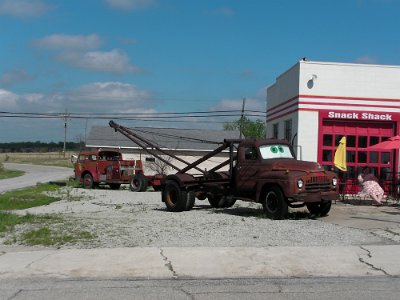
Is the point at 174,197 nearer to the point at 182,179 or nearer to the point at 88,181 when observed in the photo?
the point at 182,179

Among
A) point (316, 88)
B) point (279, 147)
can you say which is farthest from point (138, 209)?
point (316, 88)

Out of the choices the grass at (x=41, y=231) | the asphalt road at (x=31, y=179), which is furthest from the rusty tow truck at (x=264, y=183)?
the asphalt road at (x=31, y=179)

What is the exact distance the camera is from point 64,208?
18.3 metres

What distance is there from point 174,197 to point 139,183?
1225cm

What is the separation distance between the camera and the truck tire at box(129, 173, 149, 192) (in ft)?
93.8

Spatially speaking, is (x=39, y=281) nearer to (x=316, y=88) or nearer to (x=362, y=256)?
Result: (x=362, y=256)

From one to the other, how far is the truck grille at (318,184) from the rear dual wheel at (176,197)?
13.1ft

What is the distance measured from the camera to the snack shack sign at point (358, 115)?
21625 mm

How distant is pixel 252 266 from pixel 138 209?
375 inches

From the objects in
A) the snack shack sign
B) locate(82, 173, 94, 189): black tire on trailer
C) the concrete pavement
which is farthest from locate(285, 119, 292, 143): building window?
locate(82, 173, 94, 189): black tire on trailer

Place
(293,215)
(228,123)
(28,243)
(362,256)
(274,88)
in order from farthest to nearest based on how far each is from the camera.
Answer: (228,123) → (274,88) → (293,215) → (28,243) → (362,256)

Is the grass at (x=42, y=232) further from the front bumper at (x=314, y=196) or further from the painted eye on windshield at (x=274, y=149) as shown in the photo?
the painted eye on windshield at (x=274, y=149)

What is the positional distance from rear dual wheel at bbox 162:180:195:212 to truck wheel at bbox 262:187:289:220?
8.98 feet

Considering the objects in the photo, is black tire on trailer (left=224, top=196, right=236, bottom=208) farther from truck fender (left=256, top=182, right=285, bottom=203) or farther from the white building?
the white building
